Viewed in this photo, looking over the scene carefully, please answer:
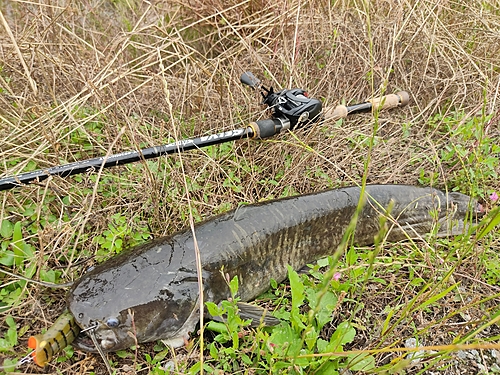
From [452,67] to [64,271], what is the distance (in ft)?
12.2

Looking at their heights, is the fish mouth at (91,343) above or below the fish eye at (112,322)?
below

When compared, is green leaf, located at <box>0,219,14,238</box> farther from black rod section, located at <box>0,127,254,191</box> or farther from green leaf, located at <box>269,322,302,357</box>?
green leaf, located at <box>269,322,302,357</box>

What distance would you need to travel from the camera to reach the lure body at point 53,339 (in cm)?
164

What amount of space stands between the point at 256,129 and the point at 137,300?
137cm

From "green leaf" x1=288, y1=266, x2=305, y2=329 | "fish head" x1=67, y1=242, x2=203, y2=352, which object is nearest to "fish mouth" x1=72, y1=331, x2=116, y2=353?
"fish head" x1=67, y1=242, x2=203, y2=352

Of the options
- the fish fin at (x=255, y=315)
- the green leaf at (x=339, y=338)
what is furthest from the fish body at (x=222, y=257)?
the green leaf at (x=339, y=338)

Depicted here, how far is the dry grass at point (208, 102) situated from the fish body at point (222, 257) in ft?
0.84

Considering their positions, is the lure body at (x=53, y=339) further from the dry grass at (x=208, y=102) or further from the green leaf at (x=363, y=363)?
the green leaf at (x=363, y=363)

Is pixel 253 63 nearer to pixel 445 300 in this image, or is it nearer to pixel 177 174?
pixel 177 174

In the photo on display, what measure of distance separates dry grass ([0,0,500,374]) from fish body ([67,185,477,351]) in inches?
10.1

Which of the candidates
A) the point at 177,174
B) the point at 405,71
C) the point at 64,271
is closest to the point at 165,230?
the point at 177,174

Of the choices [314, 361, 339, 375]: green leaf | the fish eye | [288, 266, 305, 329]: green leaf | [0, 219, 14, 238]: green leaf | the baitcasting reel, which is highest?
the baitcasting reel

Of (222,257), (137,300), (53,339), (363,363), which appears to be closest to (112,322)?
(137,300)

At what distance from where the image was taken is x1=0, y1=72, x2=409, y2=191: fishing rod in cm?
210
